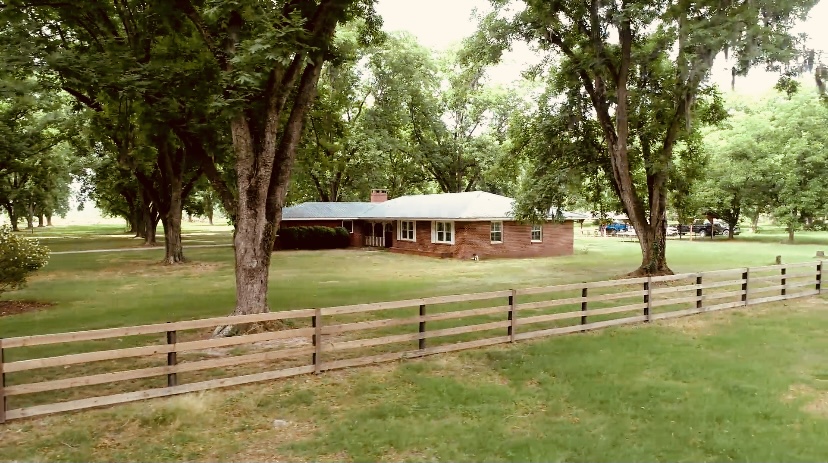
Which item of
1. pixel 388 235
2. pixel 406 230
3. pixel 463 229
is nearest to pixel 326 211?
pixel 388 235

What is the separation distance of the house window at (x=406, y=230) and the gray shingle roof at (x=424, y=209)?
2.28 feet

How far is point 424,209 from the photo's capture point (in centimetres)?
3566

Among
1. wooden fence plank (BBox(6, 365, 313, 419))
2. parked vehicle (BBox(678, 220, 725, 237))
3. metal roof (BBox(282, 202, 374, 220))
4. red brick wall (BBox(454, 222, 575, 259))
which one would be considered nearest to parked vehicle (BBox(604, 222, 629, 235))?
parked vehicle (BBox(678, 220, 725, 237))

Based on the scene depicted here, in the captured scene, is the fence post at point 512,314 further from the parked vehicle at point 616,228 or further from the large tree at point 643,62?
the parked vehicle at point 616,228

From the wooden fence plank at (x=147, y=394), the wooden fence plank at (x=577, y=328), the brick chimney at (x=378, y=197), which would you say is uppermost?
the brick chimney at (x=378, y=197)

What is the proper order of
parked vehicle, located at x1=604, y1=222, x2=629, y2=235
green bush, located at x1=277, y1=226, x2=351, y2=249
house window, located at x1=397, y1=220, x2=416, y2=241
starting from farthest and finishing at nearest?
parked vehicle, located at x1=604, y1=222, x2=629, y2=235 → green bush, located at x1=277, y1=226, x2=351, y2=249 → house window, located at x1=397, y1=220, x2=416, y2=241

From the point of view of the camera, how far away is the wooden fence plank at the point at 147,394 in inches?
270

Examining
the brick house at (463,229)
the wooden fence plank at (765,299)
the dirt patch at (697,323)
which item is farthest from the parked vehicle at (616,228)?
the dirt patch at (697,323)

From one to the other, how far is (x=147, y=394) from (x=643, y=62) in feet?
64.1

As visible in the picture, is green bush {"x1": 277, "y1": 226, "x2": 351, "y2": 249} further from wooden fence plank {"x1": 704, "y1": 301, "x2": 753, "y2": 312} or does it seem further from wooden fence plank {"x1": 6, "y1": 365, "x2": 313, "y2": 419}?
wooden fence plank {"x1": 6, "y1": 365, "x2": 313, "y2": 419}

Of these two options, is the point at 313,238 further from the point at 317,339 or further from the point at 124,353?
the point at 124,353

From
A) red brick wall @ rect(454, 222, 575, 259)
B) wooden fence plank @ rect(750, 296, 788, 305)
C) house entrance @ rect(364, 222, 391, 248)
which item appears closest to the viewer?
wooden fence plank @ rect(750, 296, 788, 305)

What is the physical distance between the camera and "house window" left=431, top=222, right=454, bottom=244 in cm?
3250

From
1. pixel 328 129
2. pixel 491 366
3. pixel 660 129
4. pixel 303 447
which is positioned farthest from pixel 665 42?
pixel 303 447
